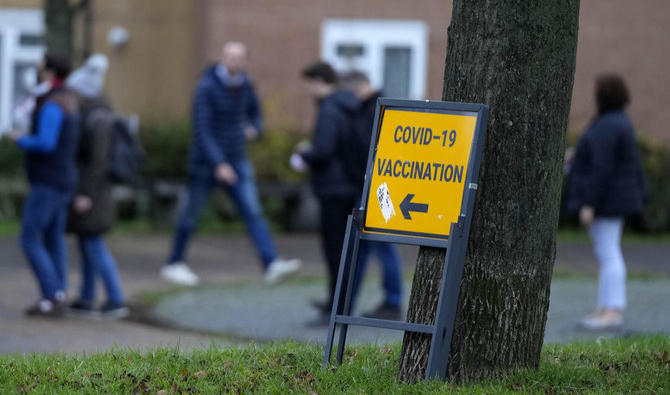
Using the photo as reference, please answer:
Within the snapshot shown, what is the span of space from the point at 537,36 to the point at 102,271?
5057 millimetres

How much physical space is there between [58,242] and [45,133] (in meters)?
1.02

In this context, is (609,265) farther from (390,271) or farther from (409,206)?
(409,206)

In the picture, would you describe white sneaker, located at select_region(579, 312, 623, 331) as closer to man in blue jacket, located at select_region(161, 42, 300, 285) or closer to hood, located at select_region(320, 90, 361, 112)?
hood, located at select_region(320, 90, 361, 112)

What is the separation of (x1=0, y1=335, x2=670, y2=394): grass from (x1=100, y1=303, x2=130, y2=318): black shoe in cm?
324

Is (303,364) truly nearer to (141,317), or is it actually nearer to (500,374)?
(500,374)

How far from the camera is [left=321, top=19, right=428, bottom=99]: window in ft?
56.1

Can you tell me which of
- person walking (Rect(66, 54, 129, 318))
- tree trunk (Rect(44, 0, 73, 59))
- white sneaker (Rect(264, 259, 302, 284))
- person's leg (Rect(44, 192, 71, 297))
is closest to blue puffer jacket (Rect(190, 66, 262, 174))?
white sneaker (Rect(264, 259, 302, 284))

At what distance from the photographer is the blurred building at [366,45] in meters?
16.9

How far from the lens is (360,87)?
842 centimetres

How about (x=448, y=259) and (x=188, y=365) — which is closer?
(x=448, y=259)

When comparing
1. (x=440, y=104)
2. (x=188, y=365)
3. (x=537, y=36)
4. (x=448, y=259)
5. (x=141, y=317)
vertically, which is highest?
(x=537, y=36)

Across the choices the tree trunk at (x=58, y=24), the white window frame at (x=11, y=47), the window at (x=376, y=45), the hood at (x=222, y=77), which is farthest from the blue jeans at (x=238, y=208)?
the white window frame at (x=11, y=47)

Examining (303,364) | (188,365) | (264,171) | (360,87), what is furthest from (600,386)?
(264,171)

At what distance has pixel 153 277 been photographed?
10.7 metres
